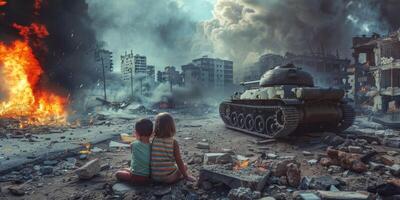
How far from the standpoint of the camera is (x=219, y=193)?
4582 mm

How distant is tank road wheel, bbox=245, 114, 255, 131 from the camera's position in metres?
11.8

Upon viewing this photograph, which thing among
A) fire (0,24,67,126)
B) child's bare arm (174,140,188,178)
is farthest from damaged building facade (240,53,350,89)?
child's bare arm (174,140,188,178)

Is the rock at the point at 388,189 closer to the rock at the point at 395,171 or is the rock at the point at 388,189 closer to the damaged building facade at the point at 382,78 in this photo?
the rock at the point at 395,171

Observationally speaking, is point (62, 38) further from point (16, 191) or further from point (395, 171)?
point (395, 171)

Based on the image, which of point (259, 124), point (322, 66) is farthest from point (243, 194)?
point (322, 66)

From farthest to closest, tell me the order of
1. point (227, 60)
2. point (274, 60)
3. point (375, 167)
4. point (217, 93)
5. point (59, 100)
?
point (227, 60)
point (217, 93)
point (274, 60)
point (59, 100)
point (375, 167)

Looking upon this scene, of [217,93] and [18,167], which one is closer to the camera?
[18,167]

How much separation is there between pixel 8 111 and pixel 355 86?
3246 cm

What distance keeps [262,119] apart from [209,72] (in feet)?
178

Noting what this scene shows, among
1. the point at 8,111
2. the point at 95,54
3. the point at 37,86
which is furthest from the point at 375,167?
the point at 95,54

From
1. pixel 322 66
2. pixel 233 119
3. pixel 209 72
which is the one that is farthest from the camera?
pixel 209 72

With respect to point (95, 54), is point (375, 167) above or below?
below

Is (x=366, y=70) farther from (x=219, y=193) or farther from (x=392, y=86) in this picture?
(x=219, y=193)

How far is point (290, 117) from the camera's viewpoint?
A: 927 cm
